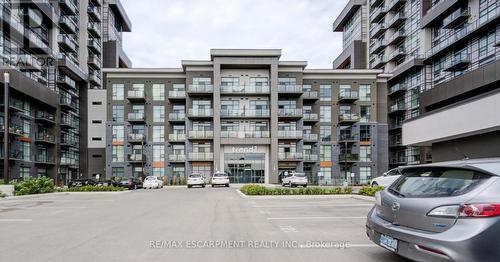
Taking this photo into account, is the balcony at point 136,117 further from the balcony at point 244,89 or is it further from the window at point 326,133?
the window at point 326,133

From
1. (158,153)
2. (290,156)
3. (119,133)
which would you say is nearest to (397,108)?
(290,156)

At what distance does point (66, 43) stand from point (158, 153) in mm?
21447

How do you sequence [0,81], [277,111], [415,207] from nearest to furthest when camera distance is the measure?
[415,207] < [0,81] < [277,111]

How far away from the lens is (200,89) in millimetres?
55906

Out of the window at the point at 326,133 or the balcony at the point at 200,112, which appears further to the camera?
the window at the point at 326,133

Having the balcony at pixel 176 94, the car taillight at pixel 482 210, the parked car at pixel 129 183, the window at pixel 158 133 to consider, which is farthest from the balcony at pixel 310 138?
the car taillight at pixel 482 210

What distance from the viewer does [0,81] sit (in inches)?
1508

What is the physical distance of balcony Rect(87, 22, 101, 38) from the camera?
65.1 metres

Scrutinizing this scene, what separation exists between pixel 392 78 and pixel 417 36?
8014 millimetres

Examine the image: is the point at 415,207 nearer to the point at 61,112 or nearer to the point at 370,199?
the point at 370,199

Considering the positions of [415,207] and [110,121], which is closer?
[415,207]

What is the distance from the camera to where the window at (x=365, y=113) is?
58.8 meters

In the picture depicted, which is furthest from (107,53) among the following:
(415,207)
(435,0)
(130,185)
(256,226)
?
(415,207)

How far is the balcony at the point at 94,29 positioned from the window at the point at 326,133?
139ft
